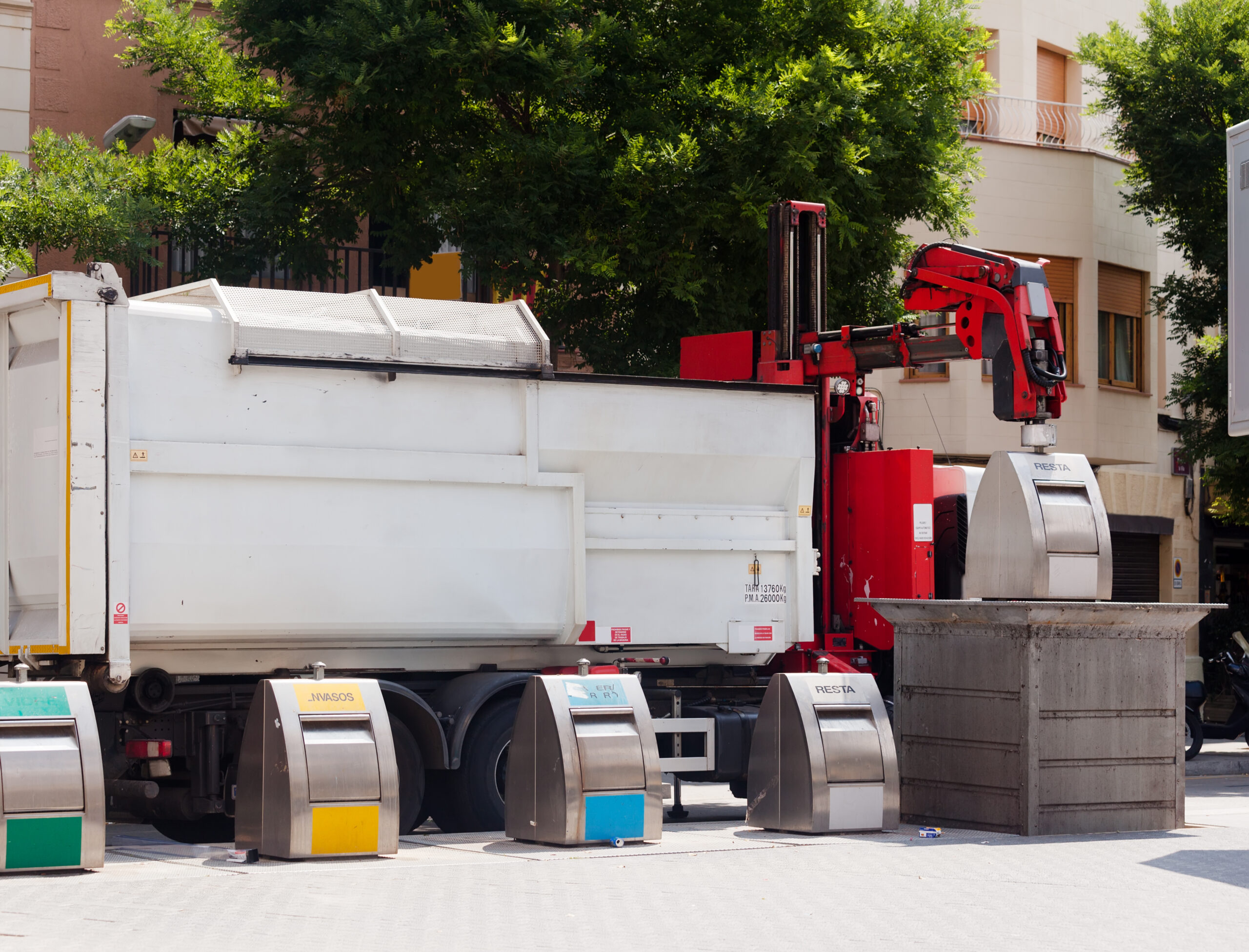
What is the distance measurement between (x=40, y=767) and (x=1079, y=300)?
18546mm

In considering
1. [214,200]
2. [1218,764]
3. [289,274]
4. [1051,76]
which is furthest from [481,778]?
Result: [1051,76]

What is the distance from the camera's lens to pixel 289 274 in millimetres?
18875

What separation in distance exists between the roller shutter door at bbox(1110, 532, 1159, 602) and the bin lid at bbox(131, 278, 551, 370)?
52.7 ft

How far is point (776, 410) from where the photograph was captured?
11625 mm

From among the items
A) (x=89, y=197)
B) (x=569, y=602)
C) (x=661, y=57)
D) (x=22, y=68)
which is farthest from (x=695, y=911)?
(x=22, y=68)

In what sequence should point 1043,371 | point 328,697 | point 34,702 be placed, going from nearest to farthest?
1. point 34,702
2. point 328,697
3. point 1043,371

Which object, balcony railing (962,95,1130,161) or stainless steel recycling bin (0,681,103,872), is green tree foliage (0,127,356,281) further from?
balcony railing (962,95,1130,161)

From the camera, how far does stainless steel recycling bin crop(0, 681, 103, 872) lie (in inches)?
320

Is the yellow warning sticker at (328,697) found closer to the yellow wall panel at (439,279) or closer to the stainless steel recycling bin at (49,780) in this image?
the stainless steel recycling bin at (49,780)

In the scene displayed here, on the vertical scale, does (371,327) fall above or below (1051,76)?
below

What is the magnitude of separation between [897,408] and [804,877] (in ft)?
49.6

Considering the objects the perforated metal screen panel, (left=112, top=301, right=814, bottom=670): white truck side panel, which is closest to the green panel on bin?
(left=112, top=301, right=814, bottom=670): white truck side panel

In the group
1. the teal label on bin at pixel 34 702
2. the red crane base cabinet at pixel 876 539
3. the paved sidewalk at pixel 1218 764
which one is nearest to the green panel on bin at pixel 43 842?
the teal label on bin at pixel 34 702

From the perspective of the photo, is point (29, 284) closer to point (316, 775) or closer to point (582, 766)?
point (316, 775)
